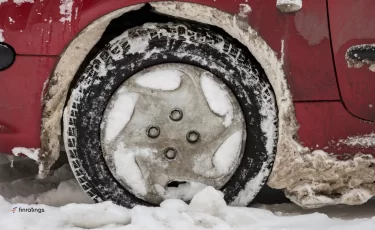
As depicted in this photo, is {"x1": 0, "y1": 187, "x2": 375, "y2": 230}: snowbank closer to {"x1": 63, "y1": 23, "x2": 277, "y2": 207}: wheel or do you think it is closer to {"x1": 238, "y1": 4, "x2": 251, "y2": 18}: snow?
{"x1": 63, "y1": 23, "x2": 277, "y2": 207}: wheel

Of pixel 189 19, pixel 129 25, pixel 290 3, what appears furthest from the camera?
pixel 129 25

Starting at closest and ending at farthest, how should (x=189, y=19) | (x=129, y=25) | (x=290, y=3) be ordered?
(x=290, y=3) < (x=189, y=19) < (x=129, y=25)

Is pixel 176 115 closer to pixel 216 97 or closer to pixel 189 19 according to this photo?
pixel 216 97

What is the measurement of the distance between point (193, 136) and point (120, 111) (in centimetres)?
35

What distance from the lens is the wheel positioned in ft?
7.13

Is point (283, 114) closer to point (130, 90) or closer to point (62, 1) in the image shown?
point (130, 90)

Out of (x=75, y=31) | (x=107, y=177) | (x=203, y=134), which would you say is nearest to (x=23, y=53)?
(x=75, y=31)

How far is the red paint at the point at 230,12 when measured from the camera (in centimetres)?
206

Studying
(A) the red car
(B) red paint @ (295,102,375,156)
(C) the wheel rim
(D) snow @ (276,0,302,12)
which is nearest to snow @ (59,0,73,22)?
(A) the red car

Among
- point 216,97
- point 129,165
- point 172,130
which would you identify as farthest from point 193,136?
point 129,165

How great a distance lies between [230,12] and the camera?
6.81 ft

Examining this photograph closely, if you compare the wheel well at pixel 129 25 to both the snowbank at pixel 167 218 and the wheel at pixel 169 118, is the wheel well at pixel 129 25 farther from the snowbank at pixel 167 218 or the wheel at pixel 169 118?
the snowbank at pixel 167 218

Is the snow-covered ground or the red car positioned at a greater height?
the red car

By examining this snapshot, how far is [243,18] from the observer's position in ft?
6.82
